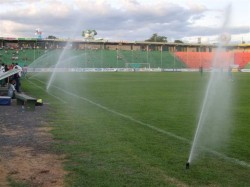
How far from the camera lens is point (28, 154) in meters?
8.29

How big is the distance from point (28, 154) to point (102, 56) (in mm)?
77232

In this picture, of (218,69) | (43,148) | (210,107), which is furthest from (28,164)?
(210,107)

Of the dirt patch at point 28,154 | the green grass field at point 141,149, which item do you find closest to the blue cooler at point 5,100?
the green grass field at point 141,149

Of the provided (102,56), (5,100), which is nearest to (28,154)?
(5,100)

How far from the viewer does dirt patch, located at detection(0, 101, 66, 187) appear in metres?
6.67

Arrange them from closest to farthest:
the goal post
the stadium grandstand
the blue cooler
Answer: the blue cooler < the stadium grandstand < the goal post

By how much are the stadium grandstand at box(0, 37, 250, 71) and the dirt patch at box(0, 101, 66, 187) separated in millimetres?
57092

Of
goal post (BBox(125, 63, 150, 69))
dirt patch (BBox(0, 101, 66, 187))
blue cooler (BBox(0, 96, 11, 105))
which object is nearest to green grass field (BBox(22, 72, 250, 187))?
dirt patch (BBox(0, 101, 66, 187))

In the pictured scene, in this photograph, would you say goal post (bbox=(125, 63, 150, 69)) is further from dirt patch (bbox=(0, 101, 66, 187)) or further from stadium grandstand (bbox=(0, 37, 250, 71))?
dirt patch (bbox=(0, 101, 66, 187))

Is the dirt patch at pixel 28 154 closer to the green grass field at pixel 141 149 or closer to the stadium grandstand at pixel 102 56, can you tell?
the green grass field at pixel 141 149

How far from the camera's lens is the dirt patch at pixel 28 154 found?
6.67m

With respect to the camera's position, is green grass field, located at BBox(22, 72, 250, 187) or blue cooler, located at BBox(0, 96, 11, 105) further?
blue cooler, located at BBox(0, 96, 11, 105)

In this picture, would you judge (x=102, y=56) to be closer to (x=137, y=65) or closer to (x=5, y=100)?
(x=137, y=65)

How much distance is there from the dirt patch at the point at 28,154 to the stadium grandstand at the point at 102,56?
57092mm
